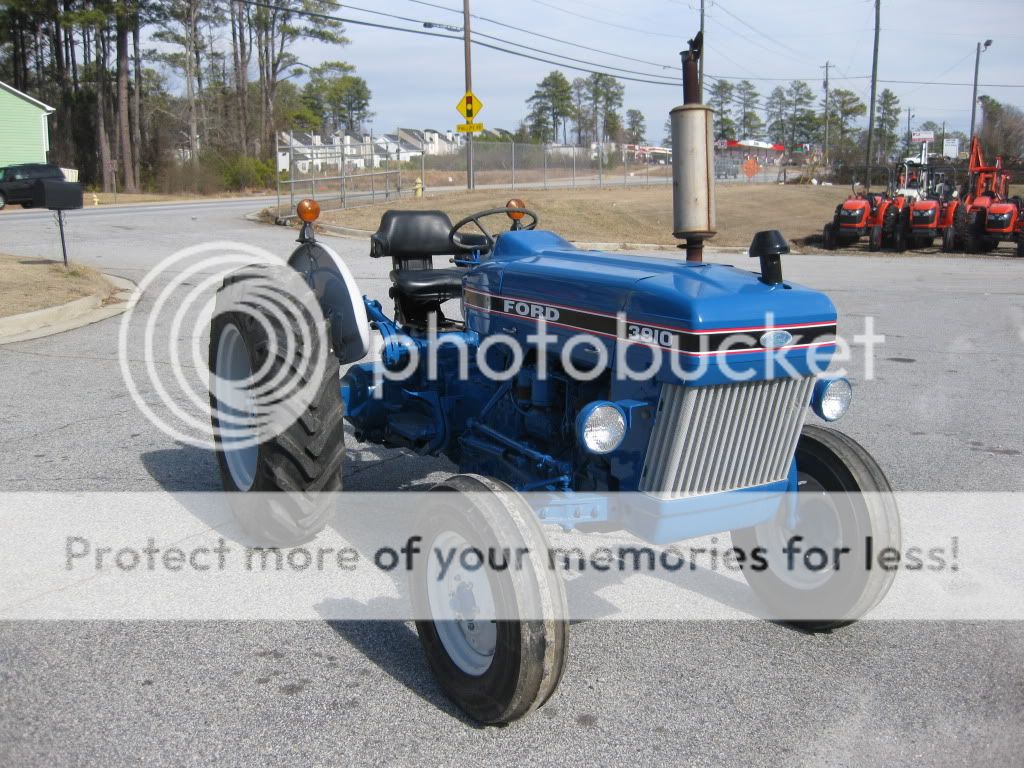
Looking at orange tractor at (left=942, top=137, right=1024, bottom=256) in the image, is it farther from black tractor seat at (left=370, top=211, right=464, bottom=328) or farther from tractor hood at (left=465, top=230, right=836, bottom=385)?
tractor hood at (left=465, top=230, right=836, bottom=385)

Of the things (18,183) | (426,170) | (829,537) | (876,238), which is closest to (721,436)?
(829,537)

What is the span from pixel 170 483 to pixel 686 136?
10.8 ft

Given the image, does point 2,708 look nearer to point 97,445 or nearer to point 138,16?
point 97,445

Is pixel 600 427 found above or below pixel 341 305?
below

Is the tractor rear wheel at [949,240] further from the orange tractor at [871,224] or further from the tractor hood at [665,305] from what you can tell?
the tractor hood at [665,305]

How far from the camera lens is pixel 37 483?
4.97 m

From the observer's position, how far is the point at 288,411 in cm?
385

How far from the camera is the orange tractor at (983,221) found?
20.4 metres

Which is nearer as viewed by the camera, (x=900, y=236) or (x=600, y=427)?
(x=600, y=427)

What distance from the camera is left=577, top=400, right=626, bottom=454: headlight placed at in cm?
296

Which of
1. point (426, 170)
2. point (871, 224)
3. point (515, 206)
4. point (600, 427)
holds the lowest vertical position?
point (600, 427)

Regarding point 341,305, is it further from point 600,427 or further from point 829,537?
point 829,537

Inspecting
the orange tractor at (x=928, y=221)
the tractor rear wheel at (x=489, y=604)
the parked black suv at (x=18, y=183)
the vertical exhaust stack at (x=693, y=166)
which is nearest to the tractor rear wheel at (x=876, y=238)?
the orange tractor at (x=928, y=221)

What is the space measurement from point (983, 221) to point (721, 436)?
2023cm
